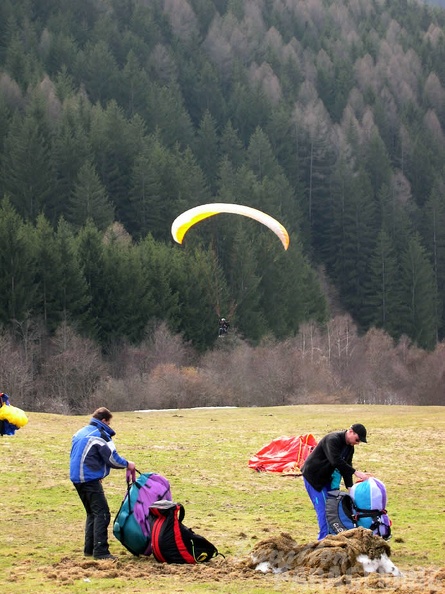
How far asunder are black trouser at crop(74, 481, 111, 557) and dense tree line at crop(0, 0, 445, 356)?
6467 cm

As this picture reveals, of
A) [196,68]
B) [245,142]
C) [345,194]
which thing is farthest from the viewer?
[196,68]

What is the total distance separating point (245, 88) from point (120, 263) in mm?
85601

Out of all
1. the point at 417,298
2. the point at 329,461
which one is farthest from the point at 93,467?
the point at 417,298

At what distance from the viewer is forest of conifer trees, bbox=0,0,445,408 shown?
83938 mm

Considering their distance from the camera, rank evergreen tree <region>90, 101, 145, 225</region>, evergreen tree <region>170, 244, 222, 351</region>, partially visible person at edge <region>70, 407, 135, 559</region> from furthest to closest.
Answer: evergreen tree <region>90, 101, 145, 225</region> < evergreen tree <region>170, 244, 222, 351</region> < partially visible person at edge <region>70, 407, 135, 559</region>

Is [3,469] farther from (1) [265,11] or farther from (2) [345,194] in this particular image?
(1) [265,11]

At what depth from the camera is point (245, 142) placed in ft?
523

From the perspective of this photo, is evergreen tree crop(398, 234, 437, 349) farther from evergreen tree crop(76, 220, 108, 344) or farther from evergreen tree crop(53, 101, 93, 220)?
evergreen tree crop(76, 220, 108, 344)

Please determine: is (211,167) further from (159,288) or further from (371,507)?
(371,507)

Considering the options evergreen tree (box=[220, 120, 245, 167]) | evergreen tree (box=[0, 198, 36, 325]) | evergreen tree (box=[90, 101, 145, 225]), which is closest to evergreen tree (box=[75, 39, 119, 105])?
evergreen tree (box=[220, 120, 245, 167])

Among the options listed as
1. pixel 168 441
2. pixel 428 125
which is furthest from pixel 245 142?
pixel 168 441

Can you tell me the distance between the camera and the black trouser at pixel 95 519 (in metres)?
14.3

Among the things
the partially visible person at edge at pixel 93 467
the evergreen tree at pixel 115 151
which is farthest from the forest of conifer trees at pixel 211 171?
the partially visible person at edge at pixel 93 467

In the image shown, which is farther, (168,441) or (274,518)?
(168,441)
